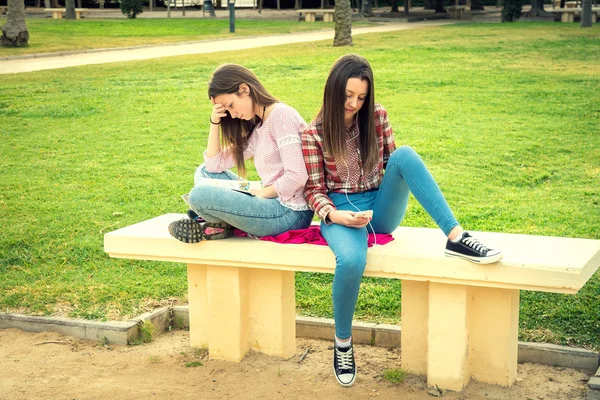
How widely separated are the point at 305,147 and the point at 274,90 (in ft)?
30.1

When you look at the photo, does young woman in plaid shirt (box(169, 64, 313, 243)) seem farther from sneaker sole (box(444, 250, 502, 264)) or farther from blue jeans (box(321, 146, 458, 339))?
sneaker sole (box(444, 250, 502, 264))

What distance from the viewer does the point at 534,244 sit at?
12.9 feet

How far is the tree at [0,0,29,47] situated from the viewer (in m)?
21.2

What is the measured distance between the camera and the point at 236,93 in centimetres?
420

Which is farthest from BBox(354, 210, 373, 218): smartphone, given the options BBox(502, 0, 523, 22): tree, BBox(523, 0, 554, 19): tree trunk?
BBox(523, 0, 554, 19): tree trunk

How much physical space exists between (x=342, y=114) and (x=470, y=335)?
3.83ft

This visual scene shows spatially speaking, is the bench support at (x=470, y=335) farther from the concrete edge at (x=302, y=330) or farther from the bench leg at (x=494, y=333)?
the concrete edge at (x=302, y=330)

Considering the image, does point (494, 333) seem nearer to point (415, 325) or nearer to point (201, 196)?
point (415, 325)

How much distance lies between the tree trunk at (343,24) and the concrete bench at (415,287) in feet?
55.6

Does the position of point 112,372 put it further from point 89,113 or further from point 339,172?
point 89,113

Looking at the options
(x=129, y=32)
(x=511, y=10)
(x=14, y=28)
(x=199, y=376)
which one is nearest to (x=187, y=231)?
(x=199, y=376)

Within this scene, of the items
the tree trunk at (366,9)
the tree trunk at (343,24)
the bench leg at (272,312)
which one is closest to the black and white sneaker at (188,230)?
the bench leg at (272,312)

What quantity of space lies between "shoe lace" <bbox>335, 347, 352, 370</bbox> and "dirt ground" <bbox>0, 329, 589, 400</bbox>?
0.10 metres

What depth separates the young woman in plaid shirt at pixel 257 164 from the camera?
4.07 meters
